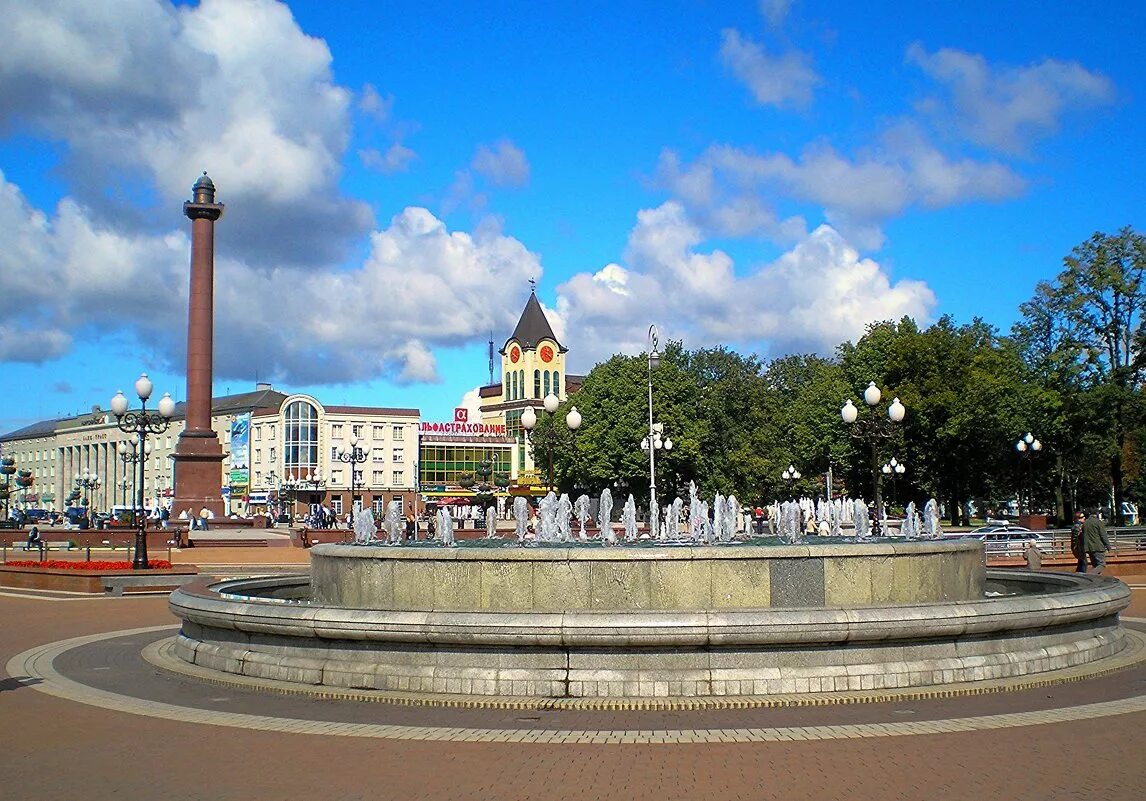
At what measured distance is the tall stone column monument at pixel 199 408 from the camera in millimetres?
59375

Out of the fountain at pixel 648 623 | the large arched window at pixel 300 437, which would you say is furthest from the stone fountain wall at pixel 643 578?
the large arched window at pixel 300 437

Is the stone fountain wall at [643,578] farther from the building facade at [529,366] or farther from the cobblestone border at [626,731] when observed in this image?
the building facade at [529,366]

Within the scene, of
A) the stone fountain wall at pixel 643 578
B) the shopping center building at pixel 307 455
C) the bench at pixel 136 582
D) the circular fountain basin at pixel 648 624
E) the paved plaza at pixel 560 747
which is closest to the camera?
the paved plaza at pixel 560 747

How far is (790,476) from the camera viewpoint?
6631 cm

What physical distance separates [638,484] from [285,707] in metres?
62.2

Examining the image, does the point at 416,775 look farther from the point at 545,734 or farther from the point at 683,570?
the point at 683,570

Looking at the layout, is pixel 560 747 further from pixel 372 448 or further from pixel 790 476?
pixel 372 448

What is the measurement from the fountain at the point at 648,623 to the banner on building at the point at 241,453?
96.0m

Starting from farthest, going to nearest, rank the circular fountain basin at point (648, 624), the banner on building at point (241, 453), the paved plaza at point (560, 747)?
the banner on building at point (241, 453) < the circular fountain basin at point (648, 624) < the paved plaza at point (560, 747)

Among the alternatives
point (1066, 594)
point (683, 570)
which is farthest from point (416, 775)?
point (1066, 594)

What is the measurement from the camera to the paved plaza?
25.0ft

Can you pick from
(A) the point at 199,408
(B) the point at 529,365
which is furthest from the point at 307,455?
(A) the point at 199,408

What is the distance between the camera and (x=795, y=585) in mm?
11945

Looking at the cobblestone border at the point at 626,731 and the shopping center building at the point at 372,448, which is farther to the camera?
the shopping center building at the point at 372,448
